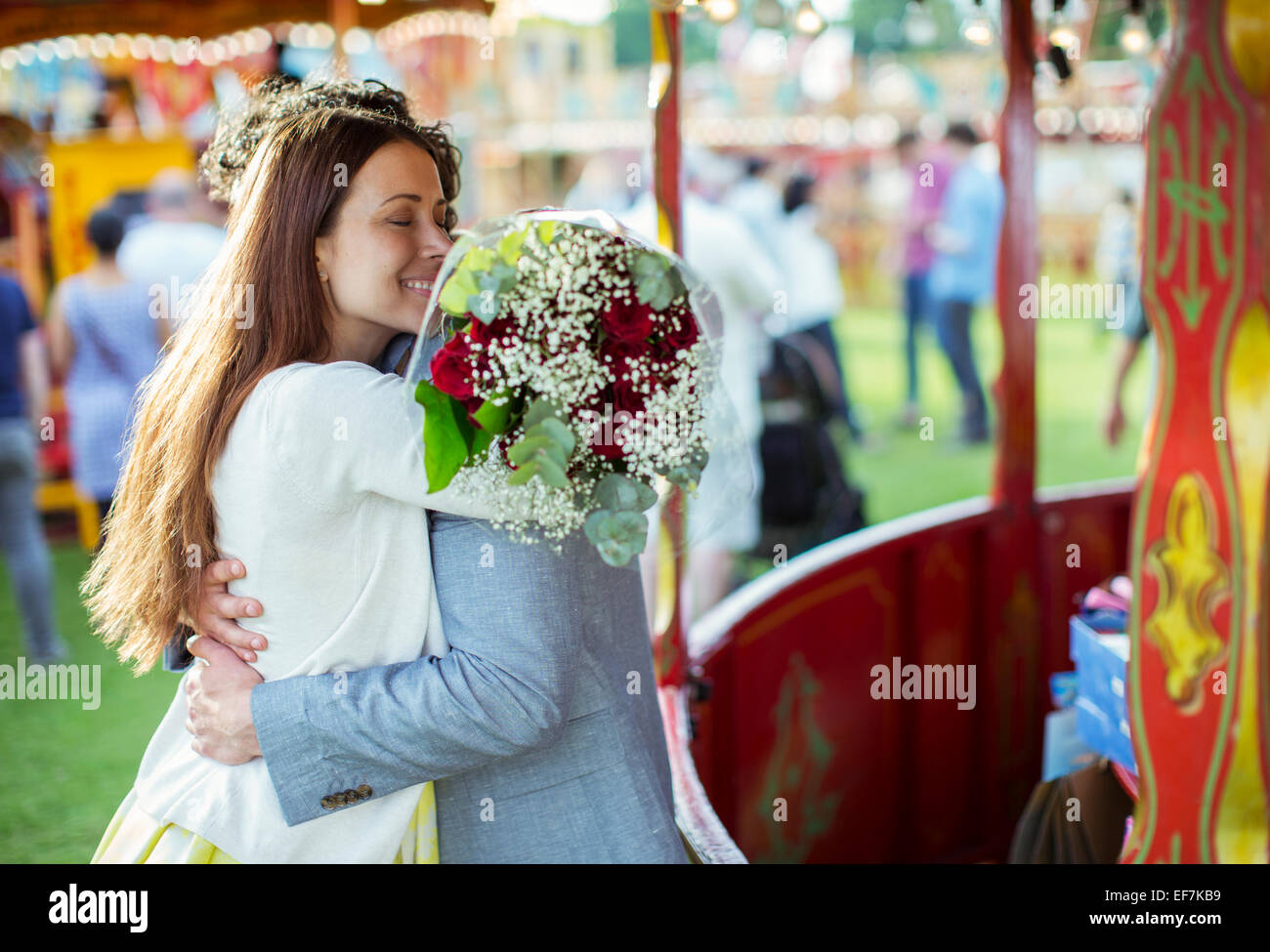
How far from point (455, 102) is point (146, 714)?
1037 cm

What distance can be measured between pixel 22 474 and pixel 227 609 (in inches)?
168

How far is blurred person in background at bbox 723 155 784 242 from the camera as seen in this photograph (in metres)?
9.52

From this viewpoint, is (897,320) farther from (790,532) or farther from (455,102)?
(790,532)

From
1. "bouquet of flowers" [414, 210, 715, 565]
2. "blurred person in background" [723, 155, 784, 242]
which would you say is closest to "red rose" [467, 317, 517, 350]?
"bouquet of flowers" [414, 210, 715, 565]

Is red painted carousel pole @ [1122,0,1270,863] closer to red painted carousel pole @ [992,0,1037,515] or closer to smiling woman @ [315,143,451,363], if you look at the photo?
smiling woman @ [315,143,451,363]

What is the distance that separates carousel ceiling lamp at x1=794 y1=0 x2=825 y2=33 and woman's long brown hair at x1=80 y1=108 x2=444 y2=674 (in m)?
2.66

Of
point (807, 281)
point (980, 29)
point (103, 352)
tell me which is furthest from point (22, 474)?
point (807, 281)

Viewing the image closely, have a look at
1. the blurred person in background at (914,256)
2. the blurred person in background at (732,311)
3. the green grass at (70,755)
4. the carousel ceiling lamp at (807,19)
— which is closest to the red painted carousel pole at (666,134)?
the carousel ceiling lamp at (807,19)

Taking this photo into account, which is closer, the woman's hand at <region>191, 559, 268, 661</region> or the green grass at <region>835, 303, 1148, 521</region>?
the woman's hand at <region>191, 559, 268, 661</region>

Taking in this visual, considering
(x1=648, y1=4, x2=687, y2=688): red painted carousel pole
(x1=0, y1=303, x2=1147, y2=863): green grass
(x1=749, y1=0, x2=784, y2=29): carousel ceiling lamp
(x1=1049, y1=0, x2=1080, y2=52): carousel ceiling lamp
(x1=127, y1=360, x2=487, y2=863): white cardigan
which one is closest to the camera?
(x1=127, y1=360, x2=487, y2=863): white cardigan

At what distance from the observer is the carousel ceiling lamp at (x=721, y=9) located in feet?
9.75

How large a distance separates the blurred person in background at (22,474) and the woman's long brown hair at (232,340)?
4.02 m

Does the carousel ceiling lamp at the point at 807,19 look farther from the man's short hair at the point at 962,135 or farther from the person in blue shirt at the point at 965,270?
the person in blue shirt at the point at 965,270

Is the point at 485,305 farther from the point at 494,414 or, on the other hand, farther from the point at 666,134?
the point at 666,134
